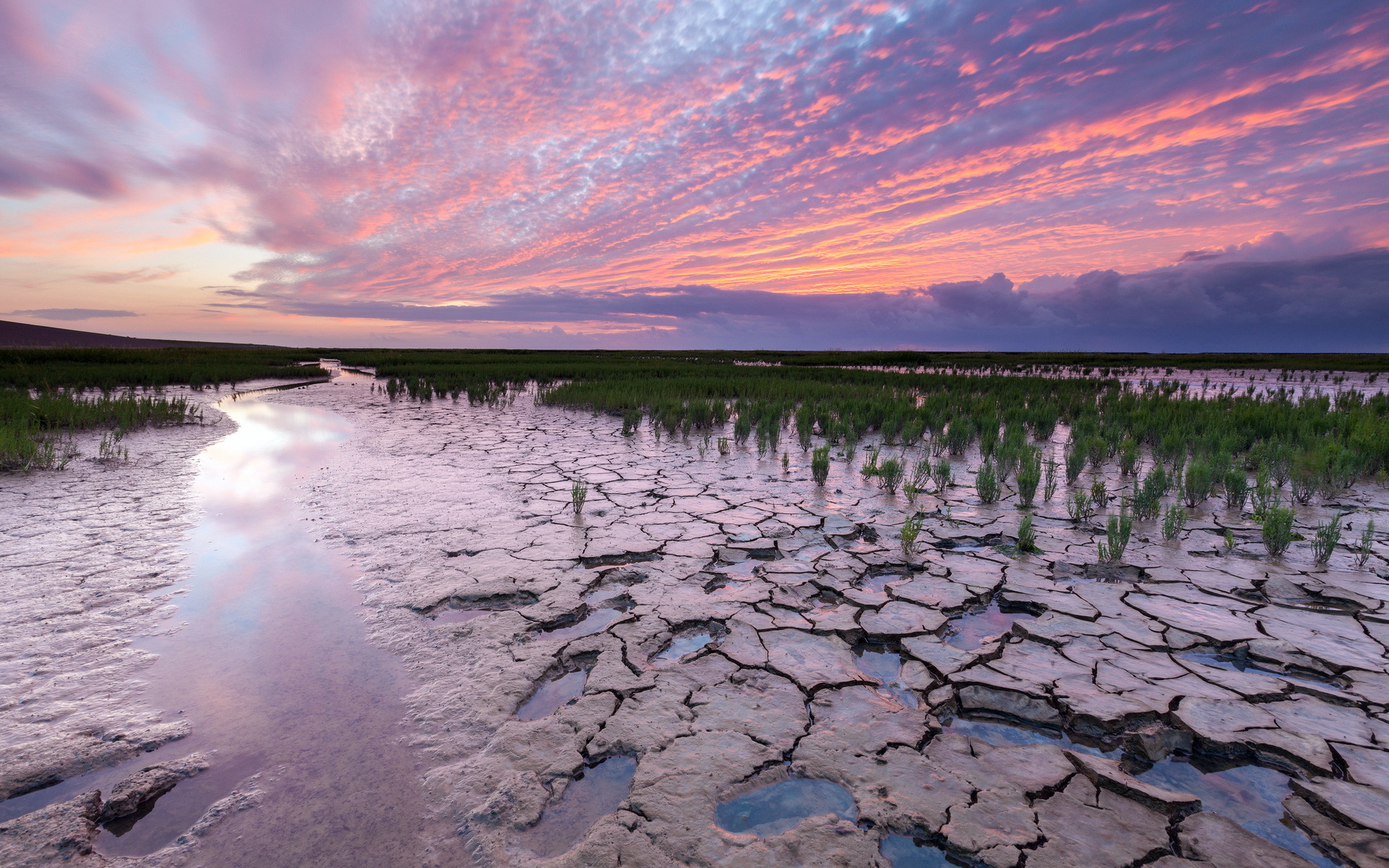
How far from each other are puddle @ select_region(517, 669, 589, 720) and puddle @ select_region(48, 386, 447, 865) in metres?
0.44

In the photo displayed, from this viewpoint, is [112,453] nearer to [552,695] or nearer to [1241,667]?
[552,695]

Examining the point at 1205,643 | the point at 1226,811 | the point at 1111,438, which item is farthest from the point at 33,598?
the point at 1111,438

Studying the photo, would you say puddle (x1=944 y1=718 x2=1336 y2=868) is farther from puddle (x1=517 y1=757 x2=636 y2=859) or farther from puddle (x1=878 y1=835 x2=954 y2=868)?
puddle (x1=517 y1=757 x2=636 y2=859)

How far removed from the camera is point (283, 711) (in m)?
2.19

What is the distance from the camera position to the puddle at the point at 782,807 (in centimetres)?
169

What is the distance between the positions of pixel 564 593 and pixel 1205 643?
3.20m

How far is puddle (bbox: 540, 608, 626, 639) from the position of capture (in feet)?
9.09

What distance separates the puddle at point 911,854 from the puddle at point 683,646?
1149 mm

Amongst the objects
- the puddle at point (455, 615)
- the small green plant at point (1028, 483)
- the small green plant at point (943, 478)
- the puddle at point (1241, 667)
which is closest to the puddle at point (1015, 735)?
the puddle at point (1241, 667)

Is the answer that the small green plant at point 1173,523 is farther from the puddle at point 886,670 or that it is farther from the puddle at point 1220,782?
the puddle at point 886,670

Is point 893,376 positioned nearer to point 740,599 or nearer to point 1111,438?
point 1111,438

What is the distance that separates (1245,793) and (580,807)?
6.99 ft

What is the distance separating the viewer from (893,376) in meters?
17.5

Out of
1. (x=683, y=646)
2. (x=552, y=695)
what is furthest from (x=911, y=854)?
(x=552, y=695)
